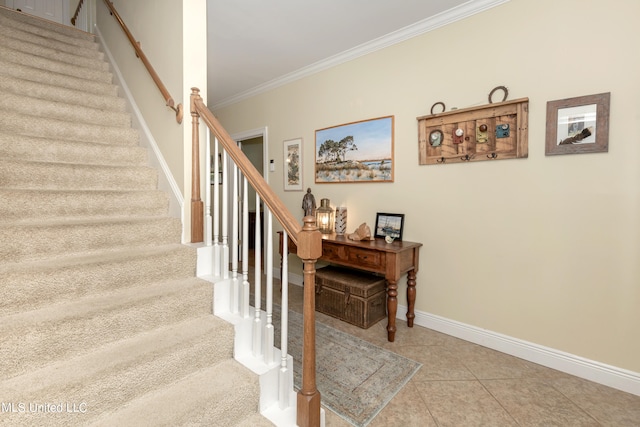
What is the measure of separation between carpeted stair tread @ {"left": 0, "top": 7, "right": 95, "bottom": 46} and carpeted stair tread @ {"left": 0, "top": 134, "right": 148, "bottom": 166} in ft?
5.81

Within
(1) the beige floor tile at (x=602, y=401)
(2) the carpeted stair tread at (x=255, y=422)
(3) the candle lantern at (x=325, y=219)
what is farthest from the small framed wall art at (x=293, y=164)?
(1) the beige floor tile at (x=602, y=401)

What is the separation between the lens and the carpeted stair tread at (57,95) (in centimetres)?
214

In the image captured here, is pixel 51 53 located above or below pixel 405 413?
above

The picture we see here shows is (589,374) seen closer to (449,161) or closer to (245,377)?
(449,161)

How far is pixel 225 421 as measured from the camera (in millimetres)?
1252

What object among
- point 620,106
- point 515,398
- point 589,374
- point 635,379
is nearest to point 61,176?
point 515,398

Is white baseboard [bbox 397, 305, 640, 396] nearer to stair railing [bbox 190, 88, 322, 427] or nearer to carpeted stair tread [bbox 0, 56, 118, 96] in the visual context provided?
stair railing [bbox 190, 88, 322, 427]

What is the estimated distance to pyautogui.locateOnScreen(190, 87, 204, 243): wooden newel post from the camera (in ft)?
6.33

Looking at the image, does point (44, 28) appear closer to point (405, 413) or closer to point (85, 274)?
point (85, 274)

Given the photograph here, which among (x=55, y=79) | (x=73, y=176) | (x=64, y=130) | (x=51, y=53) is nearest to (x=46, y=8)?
(x=51, y=53)

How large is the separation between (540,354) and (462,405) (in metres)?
0.85

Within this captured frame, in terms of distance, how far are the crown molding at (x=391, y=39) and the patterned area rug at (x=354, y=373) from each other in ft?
8.71

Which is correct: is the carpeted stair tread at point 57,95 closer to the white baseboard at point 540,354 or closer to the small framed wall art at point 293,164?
the small framed wall art at point 293,164

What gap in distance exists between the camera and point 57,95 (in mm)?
2307
